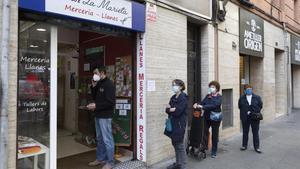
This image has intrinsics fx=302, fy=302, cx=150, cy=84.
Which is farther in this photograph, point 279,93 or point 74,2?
point 279,93

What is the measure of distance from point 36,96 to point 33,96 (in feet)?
0.16

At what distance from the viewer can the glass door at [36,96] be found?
427cm

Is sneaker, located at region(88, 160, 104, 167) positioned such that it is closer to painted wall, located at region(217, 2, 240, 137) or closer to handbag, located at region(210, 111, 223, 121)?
handbag, located at region(210, 111, 223, 121)

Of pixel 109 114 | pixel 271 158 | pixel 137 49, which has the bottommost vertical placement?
pixel 271 158

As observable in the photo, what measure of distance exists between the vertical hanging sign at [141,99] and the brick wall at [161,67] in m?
0.08

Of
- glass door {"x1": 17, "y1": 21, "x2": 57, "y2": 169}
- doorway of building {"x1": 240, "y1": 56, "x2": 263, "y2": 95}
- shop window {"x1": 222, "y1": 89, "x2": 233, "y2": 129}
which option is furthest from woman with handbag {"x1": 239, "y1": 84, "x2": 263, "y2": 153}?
glass door {"x1": 17, "y1": 21, "x2": 57, "y2": 169}

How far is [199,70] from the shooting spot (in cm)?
808

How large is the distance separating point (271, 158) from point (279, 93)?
827cm

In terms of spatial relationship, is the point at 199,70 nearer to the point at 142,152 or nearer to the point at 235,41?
the point at 235,41

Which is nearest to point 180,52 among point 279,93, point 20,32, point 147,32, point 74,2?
point 147,32

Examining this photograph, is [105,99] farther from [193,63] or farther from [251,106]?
[251,106]

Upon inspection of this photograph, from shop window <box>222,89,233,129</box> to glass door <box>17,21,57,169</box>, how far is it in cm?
569

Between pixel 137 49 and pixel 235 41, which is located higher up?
pixel 235 41

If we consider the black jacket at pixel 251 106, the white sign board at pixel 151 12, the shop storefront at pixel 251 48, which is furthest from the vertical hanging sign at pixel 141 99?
the shop storefront at pixel 251 48
